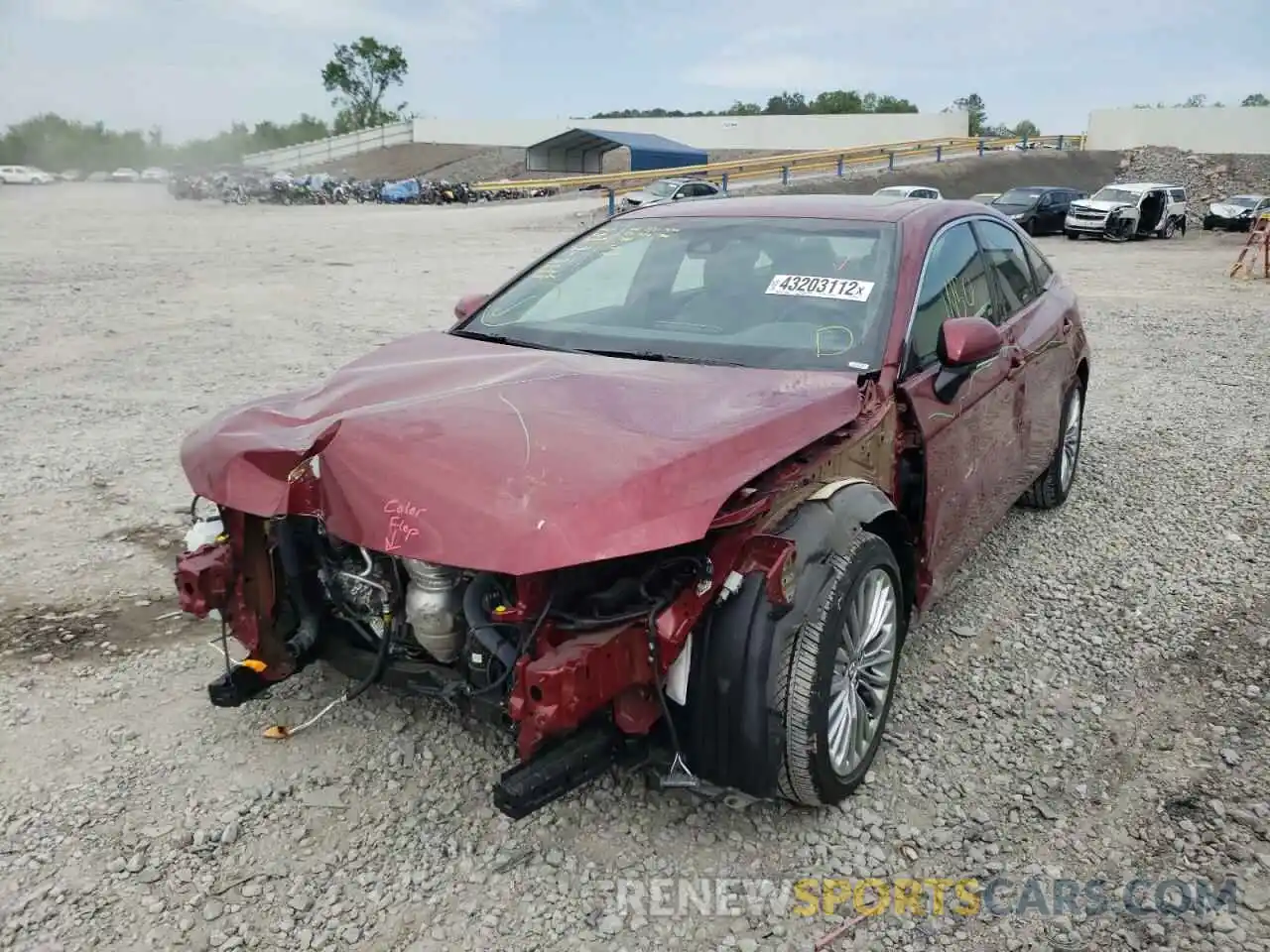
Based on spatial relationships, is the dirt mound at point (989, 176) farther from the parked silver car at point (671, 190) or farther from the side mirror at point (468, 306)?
the side mirror at point (468, 306)

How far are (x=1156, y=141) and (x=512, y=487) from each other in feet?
183

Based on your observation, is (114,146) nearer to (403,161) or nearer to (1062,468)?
(403,161)

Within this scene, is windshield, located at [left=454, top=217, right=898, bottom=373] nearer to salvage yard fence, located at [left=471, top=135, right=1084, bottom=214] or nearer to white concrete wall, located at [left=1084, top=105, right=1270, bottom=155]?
salvage yard fence, located at [left=471, top=135, right=1084, bottom=214]

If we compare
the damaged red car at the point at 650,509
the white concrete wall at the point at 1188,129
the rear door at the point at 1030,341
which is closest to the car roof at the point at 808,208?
the damaged red car at the point at 650,509

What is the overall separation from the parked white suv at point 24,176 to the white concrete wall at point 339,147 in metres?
12.1

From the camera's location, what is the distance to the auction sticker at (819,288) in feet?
11.4

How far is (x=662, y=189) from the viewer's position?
1144 inches

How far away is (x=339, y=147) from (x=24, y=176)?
20.2 metres

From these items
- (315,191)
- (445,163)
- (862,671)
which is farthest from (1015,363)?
(445,163)

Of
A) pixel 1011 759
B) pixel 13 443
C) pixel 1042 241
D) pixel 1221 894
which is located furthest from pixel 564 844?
pixel 1042 241

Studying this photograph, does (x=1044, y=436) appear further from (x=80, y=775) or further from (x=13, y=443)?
(x=13, y=443)

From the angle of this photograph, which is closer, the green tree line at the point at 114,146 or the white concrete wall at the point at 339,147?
the green tree line at the point at 114,146

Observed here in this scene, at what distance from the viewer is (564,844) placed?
273 cm

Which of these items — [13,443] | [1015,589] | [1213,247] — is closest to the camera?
[1015,589]
